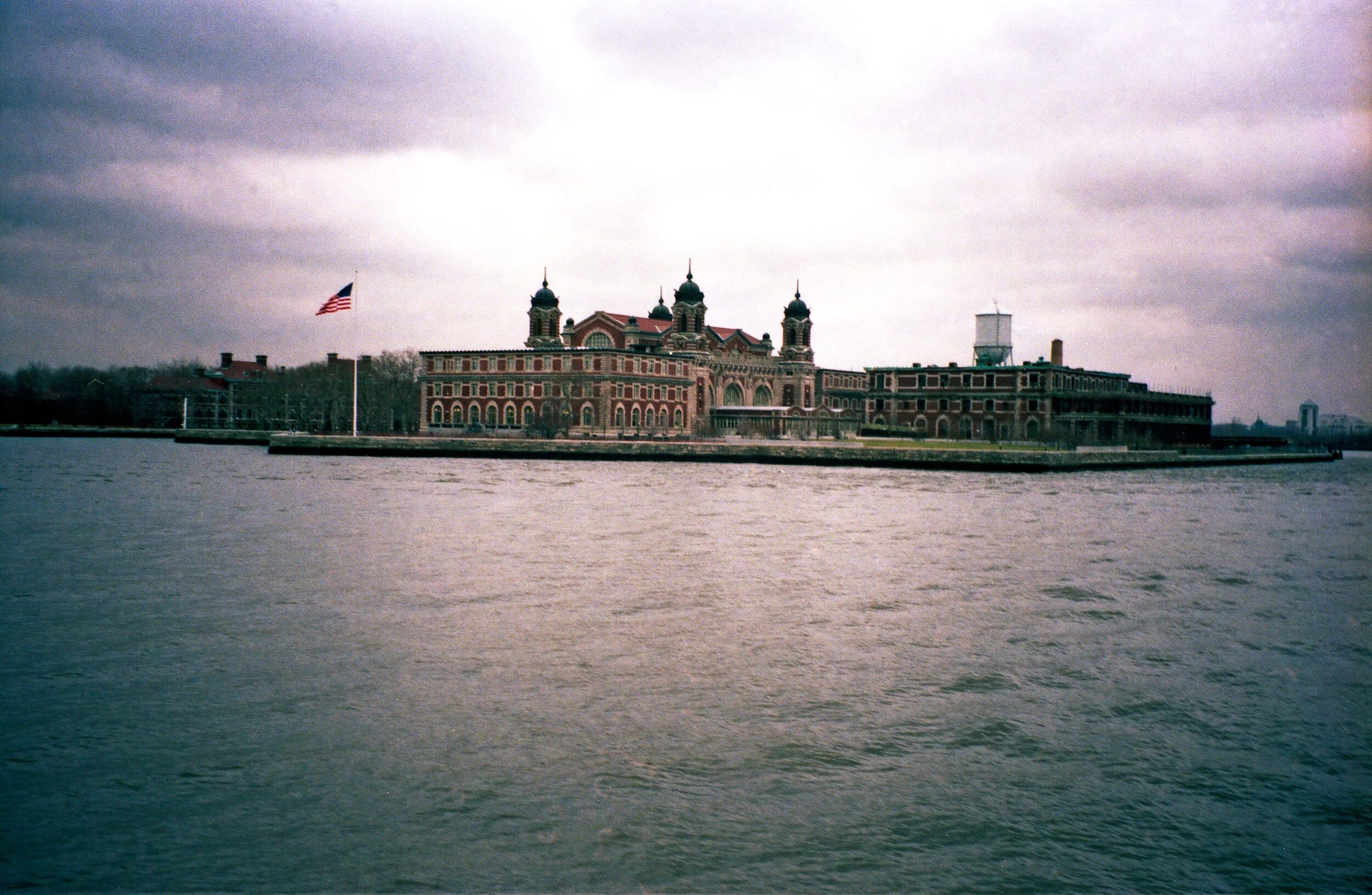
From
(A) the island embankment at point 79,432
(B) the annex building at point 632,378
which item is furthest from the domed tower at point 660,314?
(A) the island embankment at point 79,432

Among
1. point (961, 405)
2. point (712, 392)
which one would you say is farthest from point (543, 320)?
point (961, 405)

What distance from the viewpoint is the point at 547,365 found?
4756 inches

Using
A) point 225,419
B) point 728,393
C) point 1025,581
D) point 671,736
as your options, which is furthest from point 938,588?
point 225,419

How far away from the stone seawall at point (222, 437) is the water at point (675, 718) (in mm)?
91987

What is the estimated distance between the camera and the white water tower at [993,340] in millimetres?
130875

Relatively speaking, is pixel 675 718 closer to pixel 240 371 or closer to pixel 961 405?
pixel 961 405

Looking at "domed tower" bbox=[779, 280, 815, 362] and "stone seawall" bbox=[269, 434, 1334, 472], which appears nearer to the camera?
"stone seawall" bbox=[269, 434, 1334, 472]

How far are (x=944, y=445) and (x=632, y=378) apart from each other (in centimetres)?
3846

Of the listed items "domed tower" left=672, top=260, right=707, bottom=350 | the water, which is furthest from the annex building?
the water

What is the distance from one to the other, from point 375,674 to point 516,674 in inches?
79.3

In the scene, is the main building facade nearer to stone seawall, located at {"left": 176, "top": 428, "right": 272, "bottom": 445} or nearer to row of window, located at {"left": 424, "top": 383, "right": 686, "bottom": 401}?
row of window, located at {"left": 424, "top": 383, "right": 686, "bottom": 401}

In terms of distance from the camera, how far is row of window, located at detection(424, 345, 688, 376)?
117438 mm

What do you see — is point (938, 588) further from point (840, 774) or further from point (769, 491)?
point (769, 491)

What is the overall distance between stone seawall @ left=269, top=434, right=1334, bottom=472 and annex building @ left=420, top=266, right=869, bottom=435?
17375mm
